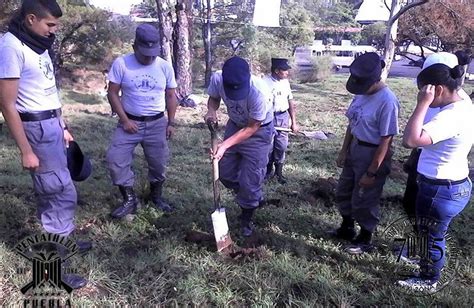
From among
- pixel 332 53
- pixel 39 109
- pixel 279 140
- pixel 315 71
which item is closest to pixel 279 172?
pixel 279 140

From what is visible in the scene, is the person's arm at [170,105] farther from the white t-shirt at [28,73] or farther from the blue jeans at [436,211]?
the blue jeans at [436,211]

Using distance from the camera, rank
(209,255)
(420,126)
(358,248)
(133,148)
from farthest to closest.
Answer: (133,148)
(358,248)
(209,255)
(420,126)

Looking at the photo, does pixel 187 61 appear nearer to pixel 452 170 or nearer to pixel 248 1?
pixel 452 170

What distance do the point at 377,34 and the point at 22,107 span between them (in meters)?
29.7

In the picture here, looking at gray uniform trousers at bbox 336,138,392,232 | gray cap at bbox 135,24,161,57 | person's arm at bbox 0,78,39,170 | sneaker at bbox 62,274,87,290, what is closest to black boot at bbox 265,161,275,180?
gray uniform trousers at bbox 336,138,392,232

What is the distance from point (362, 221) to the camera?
3.54 meters

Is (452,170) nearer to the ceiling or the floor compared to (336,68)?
nearer to the ceiling

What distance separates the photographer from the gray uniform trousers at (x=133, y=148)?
12.8ft

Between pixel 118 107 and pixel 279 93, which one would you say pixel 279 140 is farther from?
pixel 118 107

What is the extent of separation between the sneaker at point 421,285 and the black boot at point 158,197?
2141mm

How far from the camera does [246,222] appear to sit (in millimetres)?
3891

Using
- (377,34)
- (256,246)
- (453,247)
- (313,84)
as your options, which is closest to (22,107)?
(256,246)

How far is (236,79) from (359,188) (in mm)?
1214

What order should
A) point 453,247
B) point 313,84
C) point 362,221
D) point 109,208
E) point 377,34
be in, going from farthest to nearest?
point 377,34, point 313,84, point 109,208, point 453,247, point 362,221
